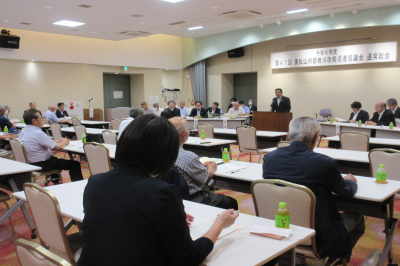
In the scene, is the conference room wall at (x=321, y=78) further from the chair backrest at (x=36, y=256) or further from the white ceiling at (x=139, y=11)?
the chair backrest at (x=36, y=256)

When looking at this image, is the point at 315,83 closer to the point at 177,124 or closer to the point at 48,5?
the point at 48,5

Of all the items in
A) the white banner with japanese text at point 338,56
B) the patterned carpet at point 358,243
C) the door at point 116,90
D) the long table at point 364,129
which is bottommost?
the patterned carpet at point 358,243

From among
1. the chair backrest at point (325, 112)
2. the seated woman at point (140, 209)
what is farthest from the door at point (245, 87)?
the seated woman at point (140, 209)

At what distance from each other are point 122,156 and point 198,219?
809 mm

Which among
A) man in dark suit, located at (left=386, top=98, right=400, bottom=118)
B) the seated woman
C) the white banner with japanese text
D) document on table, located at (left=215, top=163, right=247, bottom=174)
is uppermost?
the white banner with japanese text

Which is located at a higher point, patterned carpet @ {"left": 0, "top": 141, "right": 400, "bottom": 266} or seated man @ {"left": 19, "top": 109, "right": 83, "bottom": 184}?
seated man @ {"left": 19, "top": 109, "right": 83, "bottom": 184}

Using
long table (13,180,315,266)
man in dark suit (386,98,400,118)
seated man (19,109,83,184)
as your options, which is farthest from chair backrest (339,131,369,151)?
seated man (19,109,83,184)

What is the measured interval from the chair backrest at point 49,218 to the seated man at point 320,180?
1393 mm

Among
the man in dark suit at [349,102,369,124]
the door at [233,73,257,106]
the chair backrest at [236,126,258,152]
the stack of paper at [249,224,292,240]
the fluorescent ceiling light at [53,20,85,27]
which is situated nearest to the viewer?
the stack of paper at [249,224,292,240]

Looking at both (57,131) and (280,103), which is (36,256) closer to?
(57,131)

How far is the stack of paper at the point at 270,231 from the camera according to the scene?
68.2 inches

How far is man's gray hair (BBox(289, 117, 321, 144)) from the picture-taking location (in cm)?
244

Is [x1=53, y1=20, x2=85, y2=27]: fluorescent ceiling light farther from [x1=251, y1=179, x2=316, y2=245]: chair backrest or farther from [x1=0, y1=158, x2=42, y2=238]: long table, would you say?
[x1=251, y1=179, x2=316, y2=245]: chair backrest

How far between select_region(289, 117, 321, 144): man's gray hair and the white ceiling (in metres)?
5.85
